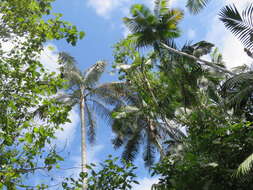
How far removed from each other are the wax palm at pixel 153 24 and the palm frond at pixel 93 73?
295 inches

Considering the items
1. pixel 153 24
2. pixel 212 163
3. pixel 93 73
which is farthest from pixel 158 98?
pixel 93 73

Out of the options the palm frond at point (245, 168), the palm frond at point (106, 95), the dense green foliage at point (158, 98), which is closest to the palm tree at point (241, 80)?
the dense green foliage at point (158, 98)

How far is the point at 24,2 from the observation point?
15.2 ft

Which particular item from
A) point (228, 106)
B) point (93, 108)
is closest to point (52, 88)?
point (228, 106)

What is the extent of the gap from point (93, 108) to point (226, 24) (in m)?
10.4

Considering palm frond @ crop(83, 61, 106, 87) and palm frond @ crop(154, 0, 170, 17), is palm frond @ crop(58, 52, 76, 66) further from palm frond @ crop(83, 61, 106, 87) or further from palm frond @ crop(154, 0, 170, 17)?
palm frond @ crop(154, 0, 170, 17)

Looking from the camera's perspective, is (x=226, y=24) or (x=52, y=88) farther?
(x=226, y=24)

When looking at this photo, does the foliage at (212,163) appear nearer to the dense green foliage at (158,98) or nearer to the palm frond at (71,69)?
the dense green foliage at (158,98)

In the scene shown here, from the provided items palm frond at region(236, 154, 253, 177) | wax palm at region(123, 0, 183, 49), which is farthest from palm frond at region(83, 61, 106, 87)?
palm frond at region(236, 154, 253, 177)

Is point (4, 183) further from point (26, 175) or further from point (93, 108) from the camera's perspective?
point (93, 108)

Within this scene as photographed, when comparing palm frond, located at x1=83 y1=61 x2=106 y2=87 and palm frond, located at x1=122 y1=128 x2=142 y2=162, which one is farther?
palm frond, located at x1=122 y1=128 x2=142 y2=162

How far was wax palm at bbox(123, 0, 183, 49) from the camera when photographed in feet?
33.3

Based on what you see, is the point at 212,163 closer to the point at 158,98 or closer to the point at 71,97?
the point at 158,98

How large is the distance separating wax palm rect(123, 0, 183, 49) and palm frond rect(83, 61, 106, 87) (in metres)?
7.50
